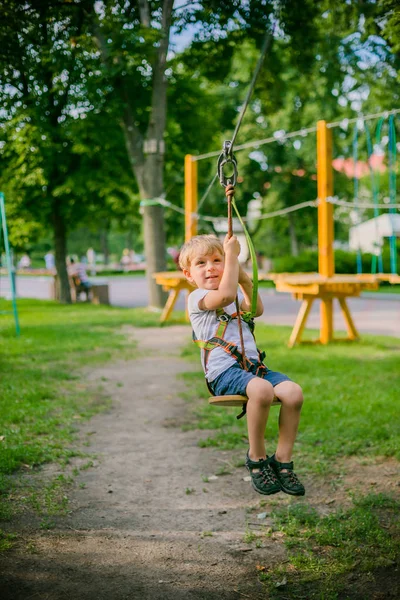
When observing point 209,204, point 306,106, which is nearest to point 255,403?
point 306,106

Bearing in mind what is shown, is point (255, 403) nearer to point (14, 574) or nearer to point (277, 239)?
point (14, 574)

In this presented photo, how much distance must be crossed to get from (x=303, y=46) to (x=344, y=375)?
5199 millimetres

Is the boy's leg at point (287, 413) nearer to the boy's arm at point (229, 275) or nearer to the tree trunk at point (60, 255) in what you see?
the boy's arm at point (229, 275)

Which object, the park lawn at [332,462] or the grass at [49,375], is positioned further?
the grass at [49,375]

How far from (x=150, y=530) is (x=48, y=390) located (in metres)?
3.67

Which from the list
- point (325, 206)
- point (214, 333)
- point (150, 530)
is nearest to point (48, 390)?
point (150, 530)

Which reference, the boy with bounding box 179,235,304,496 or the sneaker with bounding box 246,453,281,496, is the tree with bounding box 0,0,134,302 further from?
the sneaker with bounding box 246,453,281,496

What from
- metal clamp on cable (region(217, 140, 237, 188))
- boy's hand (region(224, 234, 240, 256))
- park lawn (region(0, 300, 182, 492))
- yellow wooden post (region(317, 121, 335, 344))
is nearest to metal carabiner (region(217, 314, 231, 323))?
boy's hand (region(224, 234, 240, 256))

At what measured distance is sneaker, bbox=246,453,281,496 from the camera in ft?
11.3

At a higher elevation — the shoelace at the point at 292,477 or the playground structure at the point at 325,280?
the playground structure at the point at 325,280

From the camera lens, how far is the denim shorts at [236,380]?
11.7 feet

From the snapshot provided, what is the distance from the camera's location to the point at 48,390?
7.19 metres

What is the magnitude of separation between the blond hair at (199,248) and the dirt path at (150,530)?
1.49 metres

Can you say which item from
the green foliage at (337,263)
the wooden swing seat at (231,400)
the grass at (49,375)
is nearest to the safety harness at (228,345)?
the wooden swing seat at (231,400)
